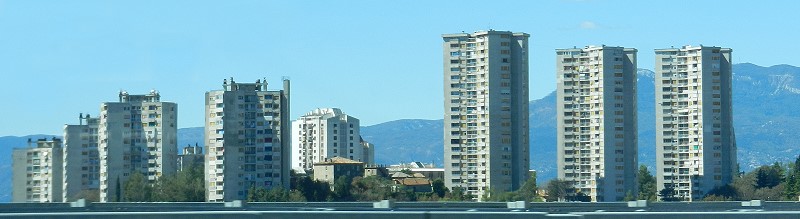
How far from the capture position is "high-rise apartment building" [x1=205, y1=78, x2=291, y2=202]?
150375 millimetres

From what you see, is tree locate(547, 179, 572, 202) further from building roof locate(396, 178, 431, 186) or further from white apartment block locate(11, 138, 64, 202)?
white apartment block locate(11, 138, 64, 202)

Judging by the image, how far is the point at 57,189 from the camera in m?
180

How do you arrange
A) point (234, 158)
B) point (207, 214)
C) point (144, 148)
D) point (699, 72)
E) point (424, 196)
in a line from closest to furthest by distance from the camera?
point (207, 214) < point (424, 196) < point (234, 158) < point (699, 72) < point (144, 148)

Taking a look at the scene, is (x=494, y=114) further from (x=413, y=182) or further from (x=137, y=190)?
(x=137, y=190)

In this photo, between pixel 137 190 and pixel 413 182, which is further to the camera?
pixel 413 182

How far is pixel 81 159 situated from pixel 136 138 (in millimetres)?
5852

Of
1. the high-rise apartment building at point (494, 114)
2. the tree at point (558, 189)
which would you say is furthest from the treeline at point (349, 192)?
the tree at point (558, 189)

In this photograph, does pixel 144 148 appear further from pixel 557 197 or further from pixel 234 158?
pixel 557 197

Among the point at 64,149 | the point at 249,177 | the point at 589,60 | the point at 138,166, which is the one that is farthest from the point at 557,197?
the point at 64,149

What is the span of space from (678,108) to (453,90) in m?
21.7

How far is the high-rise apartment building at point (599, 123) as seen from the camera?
156 meters

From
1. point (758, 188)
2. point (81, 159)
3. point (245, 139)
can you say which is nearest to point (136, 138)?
point (81, 159)

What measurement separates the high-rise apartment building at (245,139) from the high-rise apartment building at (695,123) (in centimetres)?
3611

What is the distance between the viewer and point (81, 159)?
176375 mm
